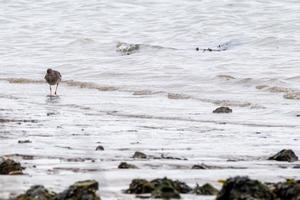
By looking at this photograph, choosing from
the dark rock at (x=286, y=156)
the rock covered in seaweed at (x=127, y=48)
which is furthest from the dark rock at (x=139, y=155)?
the rock covered in seaweed at (x=127, y=48)

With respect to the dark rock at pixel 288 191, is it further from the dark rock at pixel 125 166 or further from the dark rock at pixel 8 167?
the dark rock at pixel 8 167

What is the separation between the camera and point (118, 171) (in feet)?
19.2

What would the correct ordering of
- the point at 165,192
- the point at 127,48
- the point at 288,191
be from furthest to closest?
the point at 127,48, the point at 165,192, the point at 288,191

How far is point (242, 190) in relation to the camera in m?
4.66

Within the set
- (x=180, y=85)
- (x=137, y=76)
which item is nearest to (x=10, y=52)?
(x=137, y=76)

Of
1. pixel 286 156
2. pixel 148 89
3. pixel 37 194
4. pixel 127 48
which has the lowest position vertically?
pixel 37 194

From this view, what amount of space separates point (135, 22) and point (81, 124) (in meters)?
20.8

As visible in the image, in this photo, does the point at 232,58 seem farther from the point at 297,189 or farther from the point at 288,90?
the point at 297,189

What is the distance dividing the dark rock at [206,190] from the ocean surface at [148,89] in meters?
0.10

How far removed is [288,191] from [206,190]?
0.53 metres

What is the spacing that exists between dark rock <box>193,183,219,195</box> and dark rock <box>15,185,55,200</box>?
930 mm

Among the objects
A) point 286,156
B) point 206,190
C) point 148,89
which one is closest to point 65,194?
point 206,190

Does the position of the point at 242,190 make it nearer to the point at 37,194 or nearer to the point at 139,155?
the point at 37,194

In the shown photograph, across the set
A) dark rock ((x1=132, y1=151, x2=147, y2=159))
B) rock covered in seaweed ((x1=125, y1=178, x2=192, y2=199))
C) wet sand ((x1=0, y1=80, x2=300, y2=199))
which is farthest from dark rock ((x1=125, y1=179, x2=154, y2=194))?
dark rock ((x1=132, y1=151, x2=147, y2=159))
